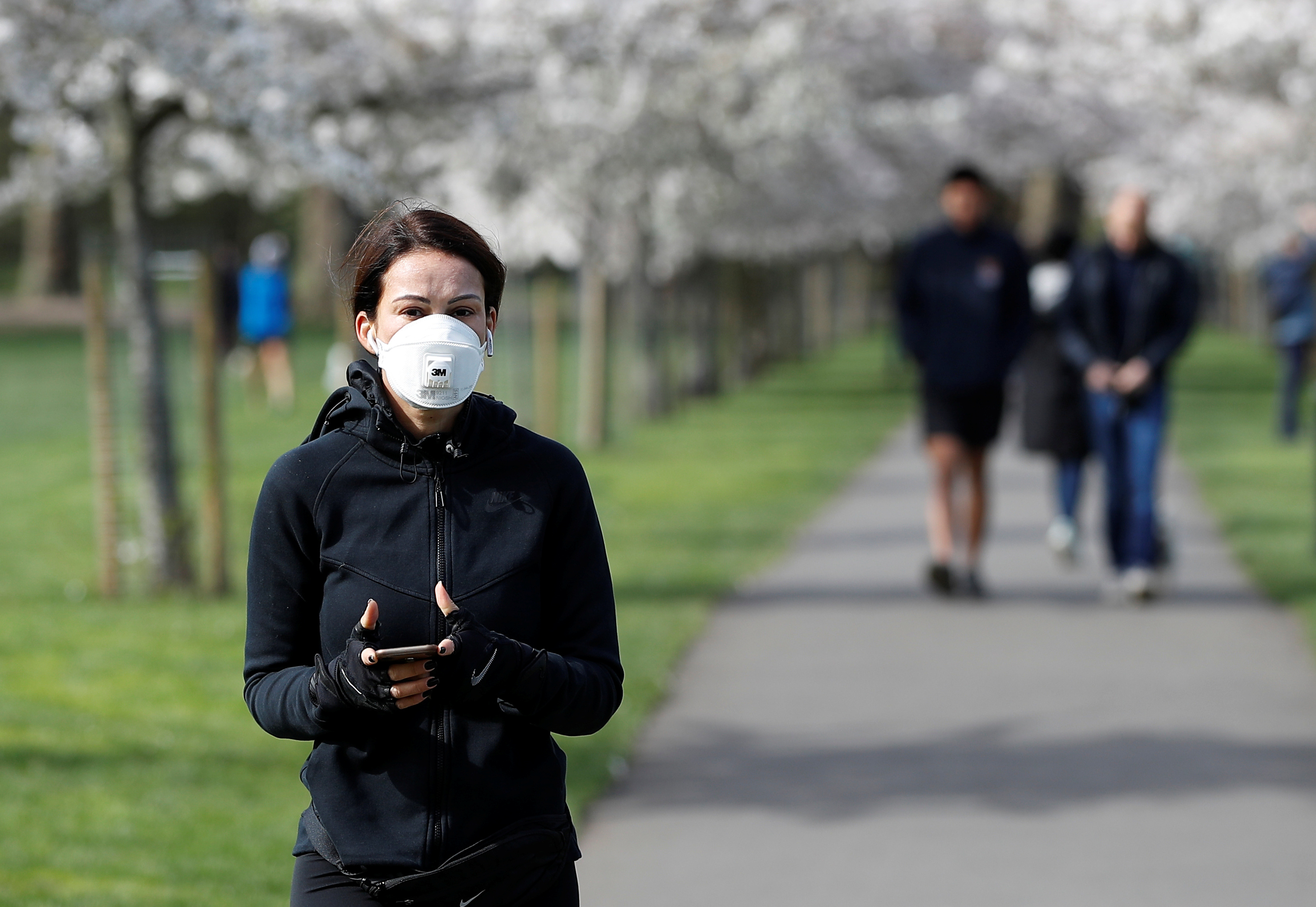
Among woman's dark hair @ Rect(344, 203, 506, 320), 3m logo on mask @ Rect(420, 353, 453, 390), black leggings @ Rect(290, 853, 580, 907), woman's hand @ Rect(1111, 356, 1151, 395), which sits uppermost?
woman's dark hair @ Rect(344, 203, 506, 320)

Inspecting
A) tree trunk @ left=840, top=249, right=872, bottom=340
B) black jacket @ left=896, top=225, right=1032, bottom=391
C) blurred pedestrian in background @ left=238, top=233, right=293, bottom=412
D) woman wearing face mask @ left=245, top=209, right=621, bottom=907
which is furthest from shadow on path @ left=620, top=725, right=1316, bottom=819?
tree trunk @ left=840, top=249, right=872, bottom=340

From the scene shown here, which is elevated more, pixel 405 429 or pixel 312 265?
pixel 405 429

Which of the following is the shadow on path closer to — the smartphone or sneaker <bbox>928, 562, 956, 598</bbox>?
sneaker <bbox>928, 562, 956, 598</bbox>

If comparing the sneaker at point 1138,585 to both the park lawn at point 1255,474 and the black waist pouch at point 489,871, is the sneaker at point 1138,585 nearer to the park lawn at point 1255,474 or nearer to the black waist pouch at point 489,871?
the park lawn at point 1255,474

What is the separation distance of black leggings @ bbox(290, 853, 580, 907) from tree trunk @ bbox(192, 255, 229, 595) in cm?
642

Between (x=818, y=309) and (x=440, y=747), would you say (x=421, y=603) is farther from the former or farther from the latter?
(x=818, y=309)

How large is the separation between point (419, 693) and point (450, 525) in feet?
0.82

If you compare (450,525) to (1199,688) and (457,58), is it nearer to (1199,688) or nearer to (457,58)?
(1199,688)

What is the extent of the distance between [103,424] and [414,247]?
690 cm

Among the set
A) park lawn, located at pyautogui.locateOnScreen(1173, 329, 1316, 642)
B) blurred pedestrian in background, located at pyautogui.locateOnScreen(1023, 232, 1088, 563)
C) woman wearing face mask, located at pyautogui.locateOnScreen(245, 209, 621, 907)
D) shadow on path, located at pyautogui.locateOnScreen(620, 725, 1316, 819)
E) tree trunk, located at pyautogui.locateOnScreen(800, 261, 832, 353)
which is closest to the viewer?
woman wearing face mask, located at pyautogui.locateOnScreen(245, 209, 621, 907)

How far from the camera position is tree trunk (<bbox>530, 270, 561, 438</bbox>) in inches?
622

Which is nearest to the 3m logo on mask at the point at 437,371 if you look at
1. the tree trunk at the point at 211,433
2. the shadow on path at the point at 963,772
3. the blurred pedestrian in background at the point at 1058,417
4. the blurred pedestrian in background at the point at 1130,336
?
the shadow on path at the point at 963,772

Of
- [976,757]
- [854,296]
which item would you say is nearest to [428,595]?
[976,757]

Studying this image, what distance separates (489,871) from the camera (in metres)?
2.49
